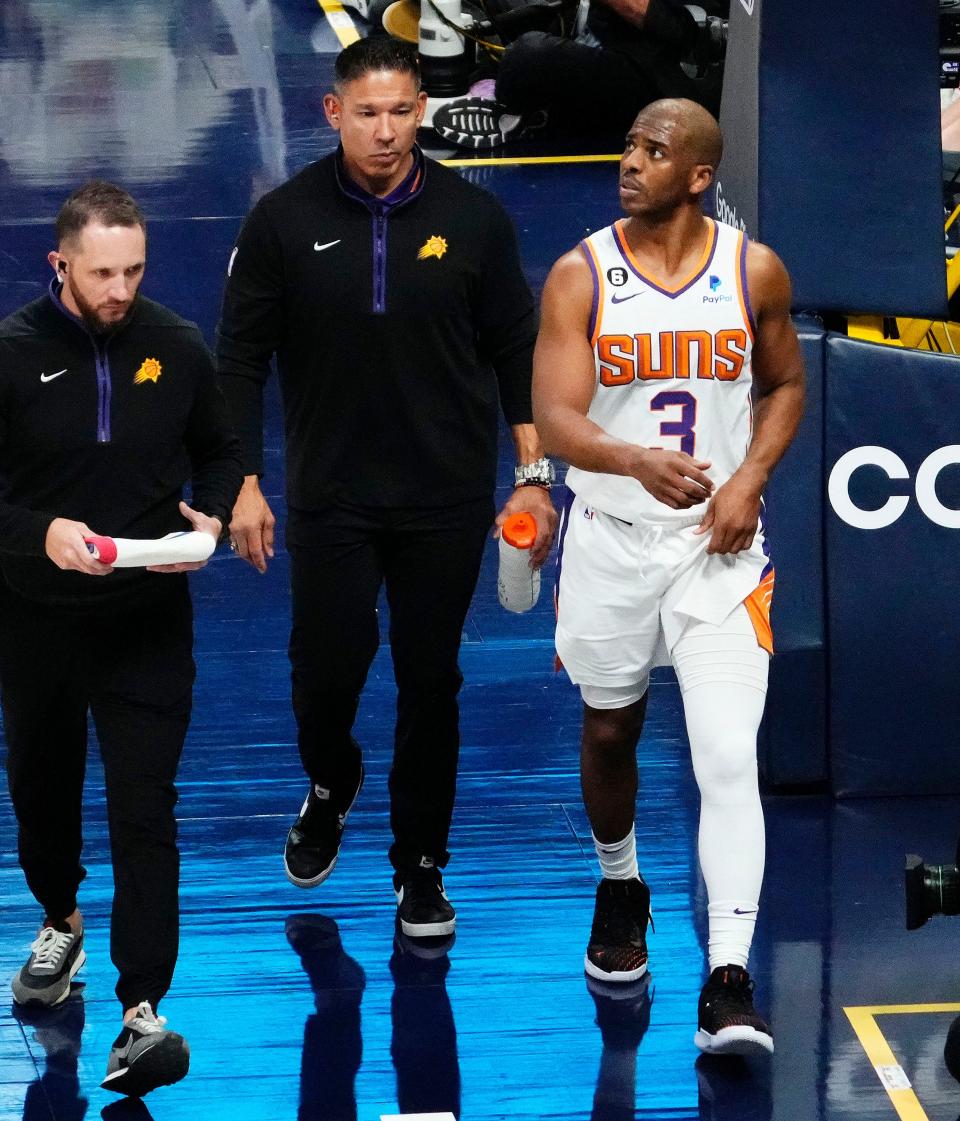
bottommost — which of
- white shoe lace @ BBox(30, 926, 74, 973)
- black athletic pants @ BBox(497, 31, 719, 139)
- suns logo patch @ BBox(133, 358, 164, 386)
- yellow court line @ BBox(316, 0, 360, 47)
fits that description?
white shoe lace @ BBox(30, 926, 74, 973)

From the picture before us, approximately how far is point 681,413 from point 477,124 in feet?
28.5

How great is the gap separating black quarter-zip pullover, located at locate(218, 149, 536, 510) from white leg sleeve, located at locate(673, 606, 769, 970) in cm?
73

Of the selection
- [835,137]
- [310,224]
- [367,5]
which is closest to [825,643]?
[835,137]

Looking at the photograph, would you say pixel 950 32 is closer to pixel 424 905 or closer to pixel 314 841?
pixel 314 841

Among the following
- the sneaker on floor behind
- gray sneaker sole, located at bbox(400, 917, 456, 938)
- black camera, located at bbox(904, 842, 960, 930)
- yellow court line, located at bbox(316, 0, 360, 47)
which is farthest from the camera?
yellow court line, located at bbox(316, 0, 360, 47)

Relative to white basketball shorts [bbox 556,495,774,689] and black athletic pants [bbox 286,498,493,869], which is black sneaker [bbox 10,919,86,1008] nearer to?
black athletic pants [bbox 286,498,493,869]

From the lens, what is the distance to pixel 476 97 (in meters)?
13.0

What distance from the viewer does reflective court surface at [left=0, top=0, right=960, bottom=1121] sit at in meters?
4.24

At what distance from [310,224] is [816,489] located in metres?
1.75

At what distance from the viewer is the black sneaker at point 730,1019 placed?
13.7ft

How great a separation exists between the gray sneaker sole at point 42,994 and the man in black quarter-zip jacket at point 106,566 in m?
0.45

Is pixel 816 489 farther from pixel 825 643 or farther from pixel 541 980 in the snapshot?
pixel 541 980

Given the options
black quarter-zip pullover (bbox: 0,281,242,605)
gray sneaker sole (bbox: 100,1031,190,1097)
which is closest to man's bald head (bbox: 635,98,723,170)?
black quarter-zip pullover (bbox: 0,281,242,605)

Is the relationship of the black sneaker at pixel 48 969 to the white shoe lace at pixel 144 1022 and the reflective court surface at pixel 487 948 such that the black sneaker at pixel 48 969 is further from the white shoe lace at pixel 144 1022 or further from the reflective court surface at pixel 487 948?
the white shoe lace at pixel 144 1022
